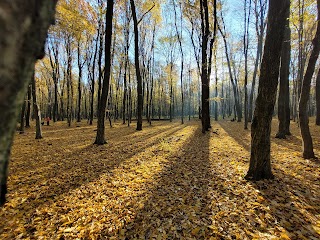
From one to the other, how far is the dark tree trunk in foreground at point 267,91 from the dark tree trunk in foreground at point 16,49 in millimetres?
4791

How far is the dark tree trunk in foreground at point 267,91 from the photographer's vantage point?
4.07m

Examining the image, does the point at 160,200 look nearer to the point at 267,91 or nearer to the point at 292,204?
the point at 292,204

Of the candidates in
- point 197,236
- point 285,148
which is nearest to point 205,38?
point 285,148

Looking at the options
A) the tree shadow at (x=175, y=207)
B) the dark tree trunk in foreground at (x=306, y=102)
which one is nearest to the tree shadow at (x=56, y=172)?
the tree shadow at (x=175, y=207)

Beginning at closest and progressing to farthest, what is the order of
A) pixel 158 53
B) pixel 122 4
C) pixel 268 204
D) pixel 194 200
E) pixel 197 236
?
1. pixel 197 236
2. pixel 268 204
3. pixel 194 200
4. pixel 122 4
5. pixel 158 53

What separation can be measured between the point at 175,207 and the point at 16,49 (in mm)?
3615

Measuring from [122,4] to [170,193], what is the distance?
18.3 metres

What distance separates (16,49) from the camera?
2.02ft

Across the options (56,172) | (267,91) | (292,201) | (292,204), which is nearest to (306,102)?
(267,91)

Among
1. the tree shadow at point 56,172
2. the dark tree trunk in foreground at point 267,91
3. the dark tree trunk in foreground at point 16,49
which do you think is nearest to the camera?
the dark tree trunk in foreground at point 16,49

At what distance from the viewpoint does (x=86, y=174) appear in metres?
4.96

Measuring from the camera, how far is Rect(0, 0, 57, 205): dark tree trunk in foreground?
574 mm

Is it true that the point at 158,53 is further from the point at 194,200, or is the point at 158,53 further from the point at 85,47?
the point at 194,200

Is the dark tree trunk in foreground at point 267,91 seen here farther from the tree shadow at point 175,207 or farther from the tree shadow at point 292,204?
the tree shadow at point 175,207
